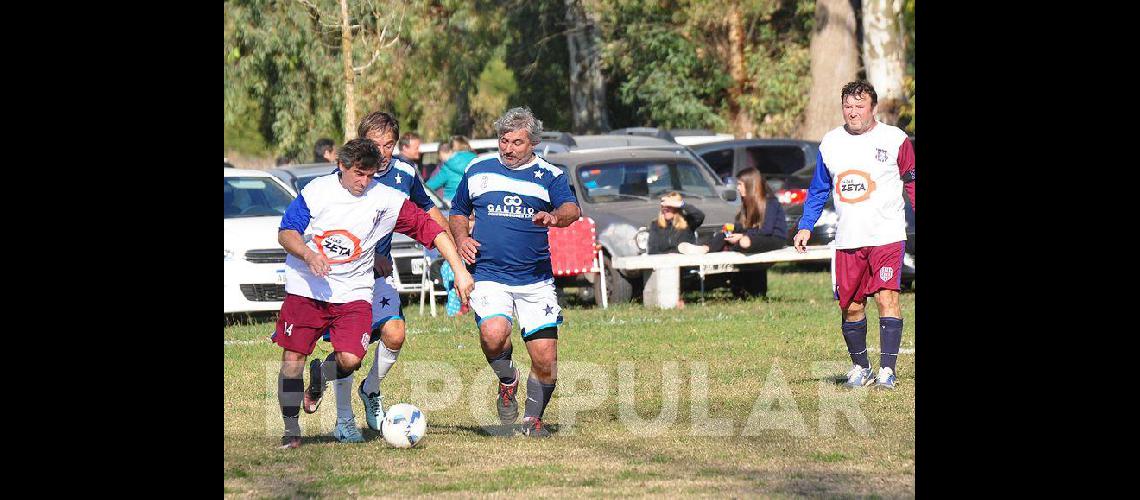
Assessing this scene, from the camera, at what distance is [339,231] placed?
365 inches

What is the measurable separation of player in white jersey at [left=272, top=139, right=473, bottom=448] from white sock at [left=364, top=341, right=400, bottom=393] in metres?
0.46

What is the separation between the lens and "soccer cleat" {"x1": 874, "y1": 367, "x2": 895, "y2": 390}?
11.6 meters

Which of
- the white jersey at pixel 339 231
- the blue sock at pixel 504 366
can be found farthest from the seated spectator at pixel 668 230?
the white jersey at pixel 339 231

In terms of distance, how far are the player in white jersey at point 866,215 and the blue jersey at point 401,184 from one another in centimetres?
262

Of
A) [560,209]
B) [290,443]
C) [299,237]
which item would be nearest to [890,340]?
[560,209]

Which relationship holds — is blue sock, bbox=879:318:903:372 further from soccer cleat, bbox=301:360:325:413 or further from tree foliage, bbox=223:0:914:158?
tree foliage, bbox=223:0:914:158

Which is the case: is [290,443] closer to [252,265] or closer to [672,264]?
[252,265]

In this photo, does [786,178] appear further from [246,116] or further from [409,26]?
[246,116]

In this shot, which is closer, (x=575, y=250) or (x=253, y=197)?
(x=575, y=250)

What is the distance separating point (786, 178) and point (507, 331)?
14520 millimetres

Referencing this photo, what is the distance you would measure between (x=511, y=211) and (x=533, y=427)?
1208mm

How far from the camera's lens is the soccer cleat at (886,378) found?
11.6 m
